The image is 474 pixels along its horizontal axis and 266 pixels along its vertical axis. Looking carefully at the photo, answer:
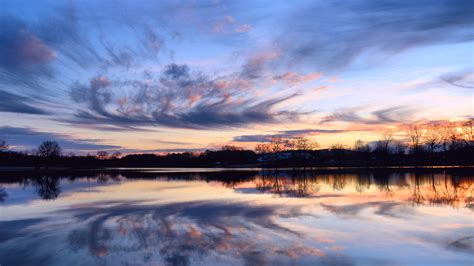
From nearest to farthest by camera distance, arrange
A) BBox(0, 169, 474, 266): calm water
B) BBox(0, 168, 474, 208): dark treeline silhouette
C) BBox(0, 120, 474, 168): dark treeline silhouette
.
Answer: BBox(0, 169, 474, 266): calm water, BBox(0, 168, 474, 208): dark treeline silhouette, BBox(0, 120, 474, 168): dark treeline silhouette

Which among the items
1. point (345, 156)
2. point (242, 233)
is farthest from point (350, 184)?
point (345, 156)

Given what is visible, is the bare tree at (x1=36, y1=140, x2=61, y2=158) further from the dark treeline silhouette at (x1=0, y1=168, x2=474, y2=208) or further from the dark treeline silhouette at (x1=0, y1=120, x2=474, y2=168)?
the dark treeline silhouette at (x1=0, y1=168, x2=474, y2=208)

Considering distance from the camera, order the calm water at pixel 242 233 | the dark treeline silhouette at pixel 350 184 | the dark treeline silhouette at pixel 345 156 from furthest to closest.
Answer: the dark treeline silhouette at pixel 345 156
the dark treeline silhouette at pixel 350 184
the calm water at pixel 242 233

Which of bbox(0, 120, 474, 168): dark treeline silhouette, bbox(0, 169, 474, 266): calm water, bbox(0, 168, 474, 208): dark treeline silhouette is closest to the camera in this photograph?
bbox(0, 169, 474, 266): calm water

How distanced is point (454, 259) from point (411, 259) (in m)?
1.03

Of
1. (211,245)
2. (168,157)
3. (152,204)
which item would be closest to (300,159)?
(168,157)

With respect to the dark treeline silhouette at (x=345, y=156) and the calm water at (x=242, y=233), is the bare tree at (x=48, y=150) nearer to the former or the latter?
the dark treeline silhouette at (x=345, y=156)

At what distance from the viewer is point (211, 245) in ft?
35.0

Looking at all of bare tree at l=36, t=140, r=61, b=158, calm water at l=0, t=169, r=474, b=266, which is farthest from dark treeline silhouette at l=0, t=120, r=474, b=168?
calm water at l=0, t=169, r=474, b=266

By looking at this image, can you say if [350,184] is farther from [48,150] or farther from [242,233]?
[48,150]

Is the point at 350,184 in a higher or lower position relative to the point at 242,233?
higher

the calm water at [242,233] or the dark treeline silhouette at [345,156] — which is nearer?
the calm water at [242,233]

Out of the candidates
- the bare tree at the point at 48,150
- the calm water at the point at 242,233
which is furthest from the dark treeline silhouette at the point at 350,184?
the bare tree at the point at 48,150

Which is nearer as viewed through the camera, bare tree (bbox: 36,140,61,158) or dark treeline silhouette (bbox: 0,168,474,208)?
dark treeline silhouette (bbox: 0,168,474,208)
